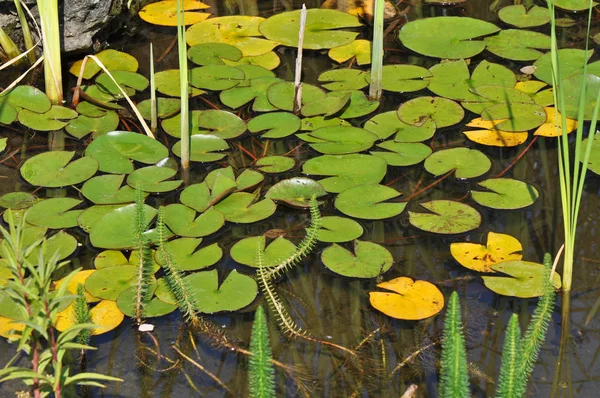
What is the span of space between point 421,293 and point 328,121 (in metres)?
Result: 1.15

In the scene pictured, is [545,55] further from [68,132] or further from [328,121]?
[68,132]

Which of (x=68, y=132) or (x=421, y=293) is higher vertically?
(x=68, y=132)

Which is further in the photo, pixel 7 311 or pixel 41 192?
pixel 41 192

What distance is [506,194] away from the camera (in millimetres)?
3059

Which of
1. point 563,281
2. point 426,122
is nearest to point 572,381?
point 563,281

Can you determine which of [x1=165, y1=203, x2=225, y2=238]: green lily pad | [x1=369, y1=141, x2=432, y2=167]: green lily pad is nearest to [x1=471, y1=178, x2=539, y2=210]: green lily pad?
[x1=369, y1=141, x2=432, y2=167]: green lily pad

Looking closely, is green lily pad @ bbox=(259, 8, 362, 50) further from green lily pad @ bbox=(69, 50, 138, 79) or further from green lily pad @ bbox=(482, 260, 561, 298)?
green lily pad @ bbox=(482, 260, 561, 298)

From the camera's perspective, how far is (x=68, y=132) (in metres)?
3.48

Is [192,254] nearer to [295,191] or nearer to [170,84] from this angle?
[295,191]

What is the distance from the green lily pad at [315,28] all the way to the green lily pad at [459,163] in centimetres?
108

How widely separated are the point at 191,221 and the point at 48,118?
1.04m

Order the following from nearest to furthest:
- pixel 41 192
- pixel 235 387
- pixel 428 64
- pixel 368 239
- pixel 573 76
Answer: pixel 235 387 < pixel 368 239 < pixel 41 192 < pixel 573 76 < pixel 428 64

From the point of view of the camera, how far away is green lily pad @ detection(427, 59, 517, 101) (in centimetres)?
368

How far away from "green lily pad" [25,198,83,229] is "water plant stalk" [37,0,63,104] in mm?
773
